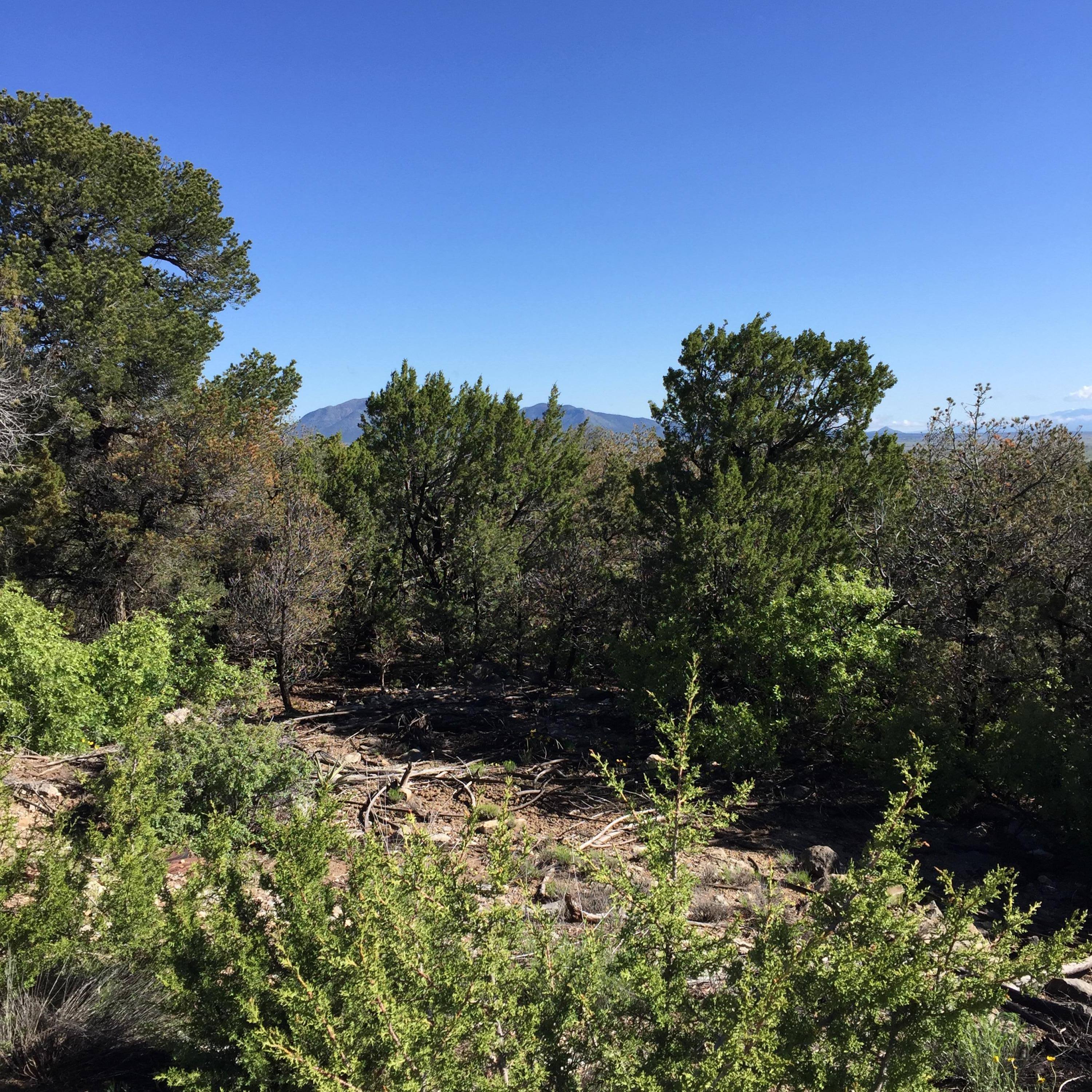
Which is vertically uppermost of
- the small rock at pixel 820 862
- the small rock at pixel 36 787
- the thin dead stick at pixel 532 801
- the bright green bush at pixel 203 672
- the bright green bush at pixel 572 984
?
the bright green bush at pixel 572 984

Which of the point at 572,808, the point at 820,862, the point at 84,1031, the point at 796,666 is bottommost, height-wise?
the point at 572,808

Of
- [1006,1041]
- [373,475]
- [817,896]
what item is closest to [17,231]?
[373,475]

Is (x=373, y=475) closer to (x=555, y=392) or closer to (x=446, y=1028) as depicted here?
(x=555, y=392)

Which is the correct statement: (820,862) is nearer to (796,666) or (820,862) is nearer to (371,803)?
(796,666)

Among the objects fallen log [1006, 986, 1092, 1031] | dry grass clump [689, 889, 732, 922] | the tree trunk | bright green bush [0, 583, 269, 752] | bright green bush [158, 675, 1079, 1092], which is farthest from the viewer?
the tree trunk

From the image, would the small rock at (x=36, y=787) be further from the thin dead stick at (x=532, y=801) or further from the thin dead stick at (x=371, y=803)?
the thin dead stick at (x=532, y=801)

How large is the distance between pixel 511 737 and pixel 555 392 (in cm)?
1015

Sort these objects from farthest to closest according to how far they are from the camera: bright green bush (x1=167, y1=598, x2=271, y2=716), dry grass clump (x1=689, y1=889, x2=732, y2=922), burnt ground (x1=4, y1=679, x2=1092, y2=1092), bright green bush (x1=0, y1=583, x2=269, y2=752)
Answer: bright green bush (x1=167, y1=598, x2=271, y2=716) < bright green bush (x1=0, y1=583, x2=269, y2=752) < burnt ground (x1=4, y1=679, x2=1092, y2=1092) < dry grass clump (x1=689, y1=889, x2=732, y2=922)

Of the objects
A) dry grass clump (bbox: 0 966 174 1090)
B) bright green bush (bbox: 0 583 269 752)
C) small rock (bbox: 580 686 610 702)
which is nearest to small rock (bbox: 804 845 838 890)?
dry grass clump (bbox: 0 966 174 1090)

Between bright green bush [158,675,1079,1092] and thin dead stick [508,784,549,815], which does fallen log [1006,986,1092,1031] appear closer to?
bright green bush [158,675,1079,1092]

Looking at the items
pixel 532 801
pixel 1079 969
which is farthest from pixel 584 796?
pixel 1079 969

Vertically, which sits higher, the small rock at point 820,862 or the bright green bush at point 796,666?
the bright green bush at point 796,666

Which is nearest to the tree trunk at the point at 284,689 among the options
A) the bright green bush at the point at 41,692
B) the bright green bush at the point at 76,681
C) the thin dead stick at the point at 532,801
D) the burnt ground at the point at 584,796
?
the burnt ground at the point at 584,796

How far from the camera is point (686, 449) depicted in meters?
13.4
